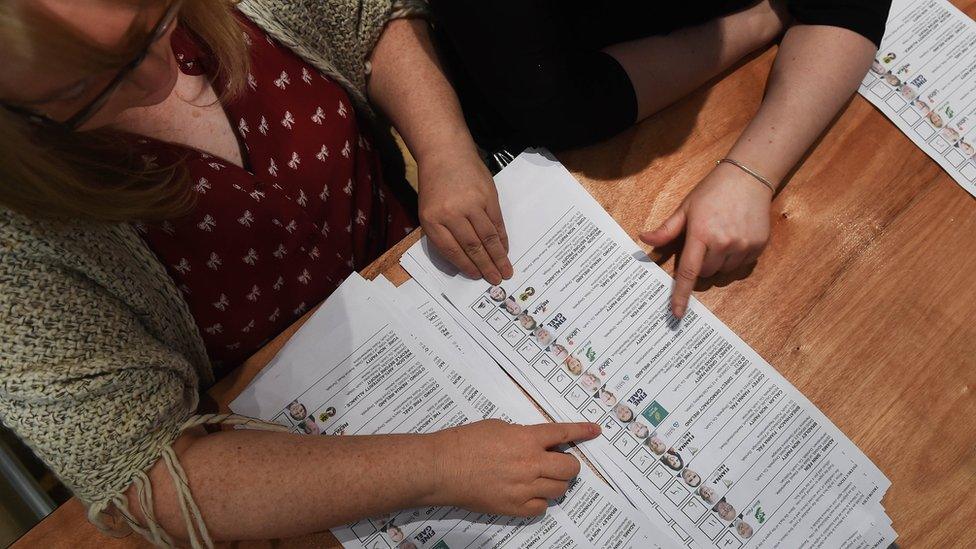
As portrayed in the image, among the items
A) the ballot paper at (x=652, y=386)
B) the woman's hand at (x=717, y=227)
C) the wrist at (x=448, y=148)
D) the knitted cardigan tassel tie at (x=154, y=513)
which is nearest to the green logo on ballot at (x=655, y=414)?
the ballot paper at (x=652, y=386)

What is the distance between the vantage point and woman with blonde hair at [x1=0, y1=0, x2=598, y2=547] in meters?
0.44

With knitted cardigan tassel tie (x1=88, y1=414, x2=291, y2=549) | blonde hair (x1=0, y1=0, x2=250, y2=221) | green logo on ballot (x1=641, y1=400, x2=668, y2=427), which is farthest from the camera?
green logo on ballot (x1=641, y1=400, x2=668, y2=427)

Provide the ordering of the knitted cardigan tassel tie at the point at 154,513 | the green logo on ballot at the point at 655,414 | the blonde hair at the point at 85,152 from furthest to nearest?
the green logo on ballot at the point at 655,414 → the knitted cardigan tassel tie at the point at 154,513 → the blonde hair at the point at 85,152

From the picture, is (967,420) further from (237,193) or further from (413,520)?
(237,193)

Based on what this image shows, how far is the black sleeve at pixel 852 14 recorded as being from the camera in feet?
2.36

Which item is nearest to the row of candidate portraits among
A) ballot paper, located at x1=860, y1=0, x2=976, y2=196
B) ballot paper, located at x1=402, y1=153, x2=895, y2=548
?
ballot paper, located at x1=402, y1=153, x2=895, y2=548

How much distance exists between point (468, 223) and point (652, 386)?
0.89ft

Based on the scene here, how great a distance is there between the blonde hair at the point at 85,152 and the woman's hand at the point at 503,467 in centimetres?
36

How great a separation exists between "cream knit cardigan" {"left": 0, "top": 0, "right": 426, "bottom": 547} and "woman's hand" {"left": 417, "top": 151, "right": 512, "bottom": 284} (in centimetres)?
28

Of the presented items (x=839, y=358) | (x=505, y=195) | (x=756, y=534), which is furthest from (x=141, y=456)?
(x=839, y=358)

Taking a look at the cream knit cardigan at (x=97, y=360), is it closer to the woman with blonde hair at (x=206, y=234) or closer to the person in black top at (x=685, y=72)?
the woman with blonde hair at (x=206, y=234)

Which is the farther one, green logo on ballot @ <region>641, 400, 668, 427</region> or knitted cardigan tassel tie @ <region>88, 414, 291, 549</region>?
green logo on ballot @ <region>641, 400, 668, 427</region>

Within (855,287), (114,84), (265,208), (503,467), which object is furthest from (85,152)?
(855,287)

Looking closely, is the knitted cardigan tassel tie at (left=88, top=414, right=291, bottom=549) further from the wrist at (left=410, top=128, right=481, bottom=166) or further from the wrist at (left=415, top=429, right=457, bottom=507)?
the wrist at (left=410, top=128, right=481, bottom=166)
